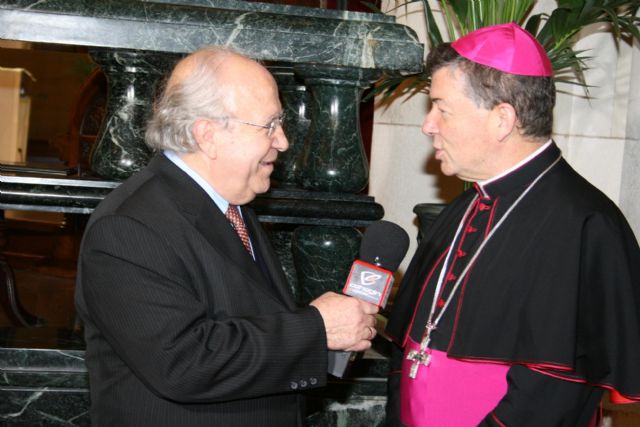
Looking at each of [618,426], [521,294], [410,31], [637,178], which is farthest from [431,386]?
[637,178]

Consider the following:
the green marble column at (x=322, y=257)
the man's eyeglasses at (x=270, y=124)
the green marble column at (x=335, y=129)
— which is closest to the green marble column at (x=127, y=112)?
the green marble column at (x=335, y=129)

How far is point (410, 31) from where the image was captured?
3531mm

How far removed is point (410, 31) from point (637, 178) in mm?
1906

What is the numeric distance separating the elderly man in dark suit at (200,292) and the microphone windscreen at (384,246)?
14 cm

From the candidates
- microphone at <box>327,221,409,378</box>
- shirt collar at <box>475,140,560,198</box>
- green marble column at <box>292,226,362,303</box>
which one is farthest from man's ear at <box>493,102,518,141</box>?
green marble column at <box>292,226,362,303</box>

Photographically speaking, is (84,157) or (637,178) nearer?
(637,178)

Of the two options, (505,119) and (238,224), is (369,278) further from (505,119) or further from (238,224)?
(505,119)

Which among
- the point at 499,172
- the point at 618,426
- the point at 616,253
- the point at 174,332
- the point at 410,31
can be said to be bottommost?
the point at 618,426

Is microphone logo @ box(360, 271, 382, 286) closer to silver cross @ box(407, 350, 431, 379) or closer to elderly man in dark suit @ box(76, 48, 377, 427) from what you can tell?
elderly man in dark suit @ box(76, 48, 377, 427)

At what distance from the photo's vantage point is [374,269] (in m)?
2.32

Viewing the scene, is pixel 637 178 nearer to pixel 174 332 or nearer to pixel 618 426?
pixel 618 426

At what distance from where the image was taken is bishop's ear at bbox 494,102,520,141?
253cm

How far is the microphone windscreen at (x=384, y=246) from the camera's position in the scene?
2.39 m

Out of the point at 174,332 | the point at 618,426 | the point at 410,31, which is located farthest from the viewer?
the point at 618,426
